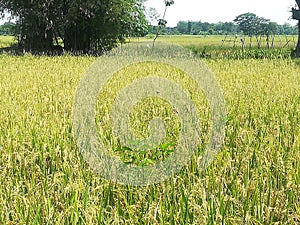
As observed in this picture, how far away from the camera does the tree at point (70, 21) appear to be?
1612cm

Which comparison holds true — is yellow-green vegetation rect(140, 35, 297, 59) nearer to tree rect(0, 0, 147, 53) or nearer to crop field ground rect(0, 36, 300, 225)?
tree rect(0, 0, 147, 53)

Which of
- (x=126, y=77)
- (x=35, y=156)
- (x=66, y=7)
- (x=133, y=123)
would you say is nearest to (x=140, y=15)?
(x=66, y=7)

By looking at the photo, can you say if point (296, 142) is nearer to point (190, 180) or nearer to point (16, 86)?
point (190, 180)

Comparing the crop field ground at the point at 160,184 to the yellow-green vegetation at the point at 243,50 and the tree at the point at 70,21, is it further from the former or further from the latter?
the tree at the point at 70,21

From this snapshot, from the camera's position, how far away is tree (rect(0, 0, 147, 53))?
16.1 meters

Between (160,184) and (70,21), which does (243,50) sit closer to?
(70,21)

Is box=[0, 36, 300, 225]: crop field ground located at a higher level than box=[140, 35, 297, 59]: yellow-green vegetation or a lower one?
lower

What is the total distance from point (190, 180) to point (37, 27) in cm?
1508

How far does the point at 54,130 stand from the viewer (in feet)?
11.8

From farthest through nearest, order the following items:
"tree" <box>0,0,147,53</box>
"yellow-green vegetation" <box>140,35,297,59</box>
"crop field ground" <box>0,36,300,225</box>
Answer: "tree" <box>0,0,147,53</box>
"yellow-green vegetation" <box>140,35,297,59</box>
"crop field ground" <box>0,36,300,225</box>

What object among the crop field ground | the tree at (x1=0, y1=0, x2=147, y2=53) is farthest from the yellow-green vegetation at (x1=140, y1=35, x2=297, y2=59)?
the crop field ground

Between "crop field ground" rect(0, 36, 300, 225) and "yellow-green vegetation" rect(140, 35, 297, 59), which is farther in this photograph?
"yellow-green vegetation" rect(140, 35, 297, 59)

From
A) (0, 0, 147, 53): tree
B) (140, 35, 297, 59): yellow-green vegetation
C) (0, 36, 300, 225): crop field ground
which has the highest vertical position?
(0, 0, 147, 53): tree

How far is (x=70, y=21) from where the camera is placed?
16297mm
